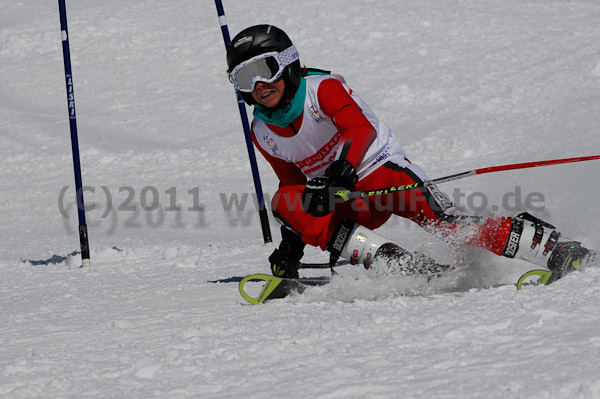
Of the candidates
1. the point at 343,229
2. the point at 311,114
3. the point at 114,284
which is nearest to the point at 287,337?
the point at 343,229

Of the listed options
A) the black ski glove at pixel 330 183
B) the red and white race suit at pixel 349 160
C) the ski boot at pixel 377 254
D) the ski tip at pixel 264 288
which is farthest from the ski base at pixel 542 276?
the ski tip at pixel 264 288

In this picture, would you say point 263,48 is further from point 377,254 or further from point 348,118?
point 377,254

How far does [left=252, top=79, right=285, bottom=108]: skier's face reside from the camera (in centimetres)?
400

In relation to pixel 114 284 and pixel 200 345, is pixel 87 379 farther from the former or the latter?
pixel 114 284

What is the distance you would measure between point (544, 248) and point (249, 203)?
17.0 feet

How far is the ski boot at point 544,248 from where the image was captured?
3.56 metres

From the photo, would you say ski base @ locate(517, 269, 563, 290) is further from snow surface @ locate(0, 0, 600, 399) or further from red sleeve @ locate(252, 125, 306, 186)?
red sleeve @ locate(252, 125, 306, 186)

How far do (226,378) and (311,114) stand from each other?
1.85m

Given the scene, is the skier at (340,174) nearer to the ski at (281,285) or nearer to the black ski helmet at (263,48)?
the black ski helmet at (263,48)

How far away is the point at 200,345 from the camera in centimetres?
312

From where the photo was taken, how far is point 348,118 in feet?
13.0

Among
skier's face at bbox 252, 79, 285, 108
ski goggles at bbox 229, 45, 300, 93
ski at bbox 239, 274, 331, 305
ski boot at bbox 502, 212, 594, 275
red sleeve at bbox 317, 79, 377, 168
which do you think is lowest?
ski at bbox 239, 274, 331, 305

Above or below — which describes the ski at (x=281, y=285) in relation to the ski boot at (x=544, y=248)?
below

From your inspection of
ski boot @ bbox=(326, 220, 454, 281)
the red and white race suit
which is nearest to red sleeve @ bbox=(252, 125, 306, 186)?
the red and white race suit
